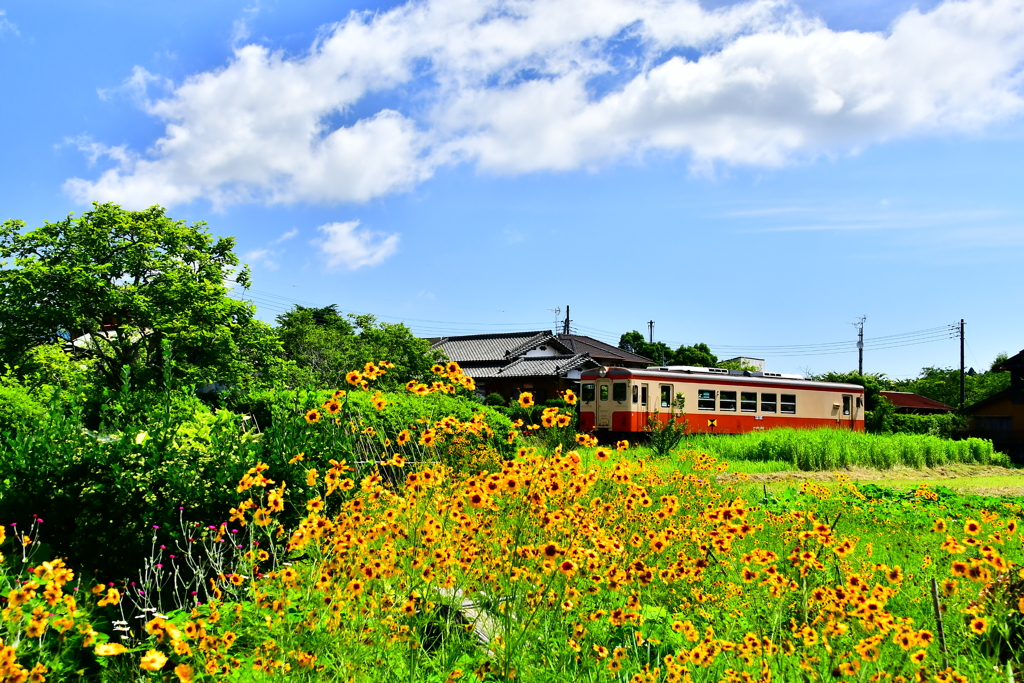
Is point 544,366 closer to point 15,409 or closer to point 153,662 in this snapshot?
point 15,409

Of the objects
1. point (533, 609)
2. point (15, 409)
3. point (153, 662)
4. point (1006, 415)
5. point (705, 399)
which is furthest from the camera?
point (1006, 415)

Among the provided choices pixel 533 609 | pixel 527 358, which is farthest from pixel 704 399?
pixel 533 609

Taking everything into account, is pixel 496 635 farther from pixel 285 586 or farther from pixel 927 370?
pixel 927 370

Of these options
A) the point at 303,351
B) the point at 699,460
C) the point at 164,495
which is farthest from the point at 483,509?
the point at 303,351

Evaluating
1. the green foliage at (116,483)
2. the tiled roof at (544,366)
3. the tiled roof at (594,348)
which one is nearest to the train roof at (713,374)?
the tiled roof at (544,366)

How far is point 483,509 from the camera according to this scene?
12.9 feet

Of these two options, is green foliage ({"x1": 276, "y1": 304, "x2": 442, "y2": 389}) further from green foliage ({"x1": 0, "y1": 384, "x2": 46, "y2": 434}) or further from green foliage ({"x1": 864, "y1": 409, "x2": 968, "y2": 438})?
green foliage ({"x1": 864, "y1": 409, "x2": 968, "y2": 438})

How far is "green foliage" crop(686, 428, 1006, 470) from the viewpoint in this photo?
13.5 meters

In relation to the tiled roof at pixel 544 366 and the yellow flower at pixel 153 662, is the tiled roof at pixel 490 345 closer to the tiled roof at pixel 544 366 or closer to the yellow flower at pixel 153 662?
the tiled roof at pixel 544 366

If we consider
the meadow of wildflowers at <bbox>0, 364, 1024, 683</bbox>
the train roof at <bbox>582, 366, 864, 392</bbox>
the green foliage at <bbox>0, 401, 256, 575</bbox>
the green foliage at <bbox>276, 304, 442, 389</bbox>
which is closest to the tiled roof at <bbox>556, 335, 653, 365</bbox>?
A: the green foliage at <bbox>276, 304, 442, 389</bbox>

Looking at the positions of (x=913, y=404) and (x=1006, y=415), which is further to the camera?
(x=913, y=404)

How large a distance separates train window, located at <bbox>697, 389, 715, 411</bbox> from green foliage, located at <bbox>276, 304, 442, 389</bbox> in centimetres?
677

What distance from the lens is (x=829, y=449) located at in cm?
1351

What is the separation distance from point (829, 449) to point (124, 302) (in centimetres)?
1338
